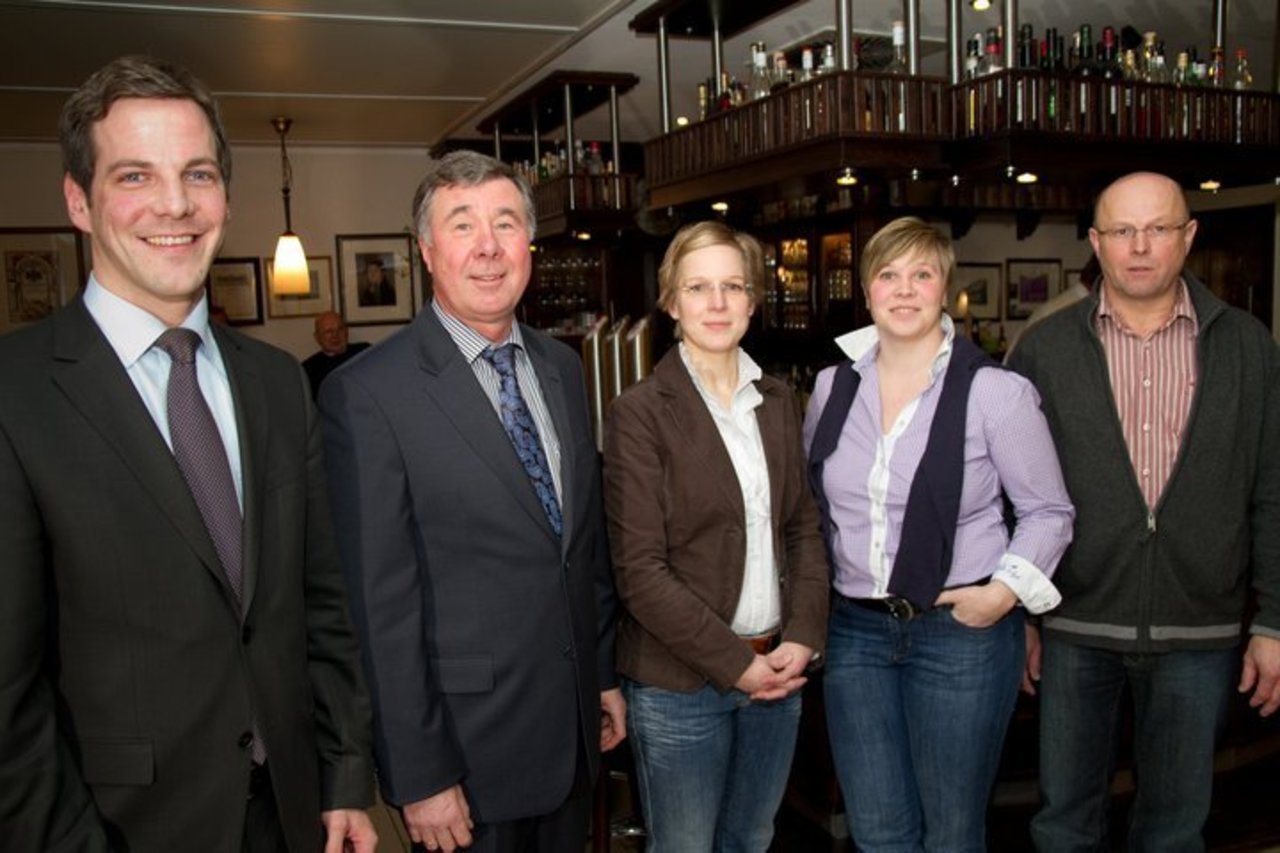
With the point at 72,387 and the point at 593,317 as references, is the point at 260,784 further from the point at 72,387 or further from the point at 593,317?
the point at 593,317

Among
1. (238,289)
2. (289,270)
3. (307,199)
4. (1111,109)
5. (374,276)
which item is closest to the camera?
(1111,109)

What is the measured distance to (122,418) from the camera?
1338 mm

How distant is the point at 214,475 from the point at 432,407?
43cm

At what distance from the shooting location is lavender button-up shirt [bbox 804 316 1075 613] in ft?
6.85

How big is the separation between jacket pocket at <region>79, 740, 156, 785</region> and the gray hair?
39.2 inches

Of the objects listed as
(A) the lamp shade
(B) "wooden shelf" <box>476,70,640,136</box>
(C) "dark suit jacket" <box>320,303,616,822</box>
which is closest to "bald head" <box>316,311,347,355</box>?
(A) the lamp shade

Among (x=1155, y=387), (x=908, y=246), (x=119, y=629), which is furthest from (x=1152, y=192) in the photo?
(x=119, y=629)

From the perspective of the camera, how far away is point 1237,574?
223cm

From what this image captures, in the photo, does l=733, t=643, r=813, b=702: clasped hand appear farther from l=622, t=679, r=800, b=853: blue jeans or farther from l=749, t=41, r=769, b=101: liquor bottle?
l=749, t=41, r=769, b=101: liquor bottle

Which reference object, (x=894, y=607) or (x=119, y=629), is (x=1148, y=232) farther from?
(x=119, y=629)

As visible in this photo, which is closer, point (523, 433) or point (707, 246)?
point (523, 433)

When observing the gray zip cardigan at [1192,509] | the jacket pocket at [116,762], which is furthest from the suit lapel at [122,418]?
the gray zip cardigan at [1192,509]

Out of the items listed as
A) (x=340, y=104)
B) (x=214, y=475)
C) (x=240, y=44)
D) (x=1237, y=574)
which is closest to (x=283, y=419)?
(x=214, y=475)

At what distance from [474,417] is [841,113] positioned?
107 inches
